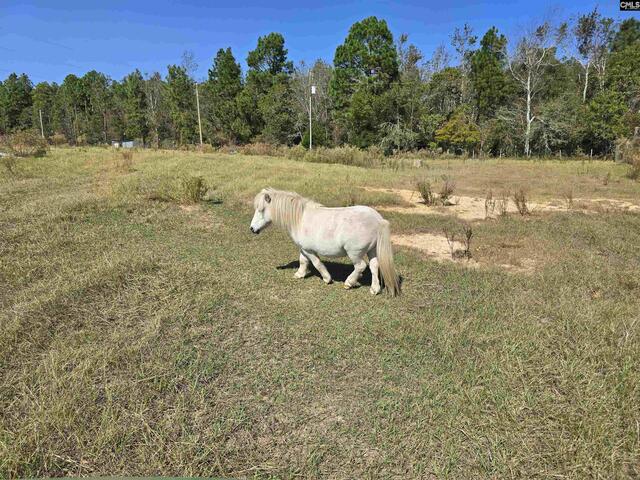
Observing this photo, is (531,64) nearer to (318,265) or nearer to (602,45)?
(602,45)

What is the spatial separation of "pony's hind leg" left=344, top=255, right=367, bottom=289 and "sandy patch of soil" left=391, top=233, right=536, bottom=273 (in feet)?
5.82

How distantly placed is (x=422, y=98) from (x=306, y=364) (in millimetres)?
34344

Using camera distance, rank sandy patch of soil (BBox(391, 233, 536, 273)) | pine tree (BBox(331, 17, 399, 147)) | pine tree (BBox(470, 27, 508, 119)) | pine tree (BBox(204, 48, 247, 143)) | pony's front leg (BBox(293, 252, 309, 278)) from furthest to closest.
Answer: pine tree (BBox(204, 48, 247, 143)) → pine tree (BBox(470, 27, 508, 119)) → pine tree (BBox(331, 17, 399, 147)) → sandy patch of soil (BBox(391, 233, 536, 273)) → pony's front leg (BBox(293, 252, 309, 278))

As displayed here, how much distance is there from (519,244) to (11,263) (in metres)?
7.50

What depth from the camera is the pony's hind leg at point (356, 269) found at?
171 inches

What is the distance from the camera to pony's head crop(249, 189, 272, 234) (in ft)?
15.4

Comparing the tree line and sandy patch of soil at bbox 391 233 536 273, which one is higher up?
the tree line

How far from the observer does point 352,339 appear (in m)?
3.40

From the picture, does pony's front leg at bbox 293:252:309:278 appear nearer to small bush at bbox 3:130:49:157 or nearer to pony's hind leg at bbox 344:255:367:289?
pony's hind leg at bbox 344:255:367:289

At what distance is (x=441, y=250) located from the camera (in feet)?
20.4

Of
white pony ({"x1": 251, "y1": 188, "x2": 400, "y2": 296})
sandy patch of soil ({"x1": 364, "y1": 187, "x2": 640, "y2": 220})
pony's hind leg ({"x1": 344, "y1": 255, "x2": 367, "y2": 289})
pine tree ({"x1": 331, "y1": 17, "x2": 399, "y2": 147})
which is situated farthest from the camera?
pine tree ({"x1": 331, "y1": 17, "x2": 399, "y2": 147})

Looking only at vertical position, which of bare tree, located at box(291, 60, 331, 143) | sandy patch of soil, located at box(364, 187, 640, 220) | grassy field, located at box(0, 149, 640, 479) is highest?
bare tree, located at box(291, 60, 331, 143)

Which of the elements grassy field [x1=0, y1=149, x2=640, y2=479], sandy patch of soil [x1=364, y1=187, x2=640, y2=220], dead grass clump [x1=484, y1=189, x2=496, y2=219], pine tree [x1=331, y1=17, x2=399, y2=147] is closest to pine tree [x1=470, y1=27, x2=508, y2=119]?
pine tree [x1=331, y1=17, x2=399, y2=147]

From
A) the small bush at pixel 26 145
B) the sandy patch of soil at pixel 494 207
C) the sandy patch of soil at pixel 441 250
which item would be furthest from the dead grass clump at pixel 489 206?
the small bush at pixel 26 145
